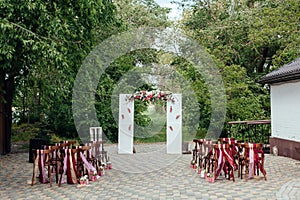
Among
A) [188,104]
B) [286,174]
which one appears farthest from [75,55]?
[188,104]

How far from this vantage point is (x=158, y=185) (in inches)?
258

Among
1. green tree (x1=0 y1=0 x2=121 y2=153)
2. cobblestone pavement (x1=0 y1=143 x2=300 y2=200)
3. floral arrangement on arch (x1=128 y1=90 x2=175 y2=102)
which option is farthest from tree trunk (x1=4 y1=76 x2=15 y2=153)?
floral arrangement on arch (x1=128 y1=90 x2=175 y2=102)

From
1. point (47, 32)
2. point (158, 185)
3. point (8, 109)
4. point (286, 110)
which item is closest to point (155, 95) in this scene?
point (286, 110)

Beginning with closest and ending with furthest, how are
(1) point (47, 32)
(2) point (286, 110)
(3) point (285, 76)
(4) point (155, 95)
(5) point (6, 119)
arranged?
1. (1) point (47, 32)
2. (3) point (285, 76)
3. (2) point (286, 110)
4. (5) point (6, 119)
5. (4) point (155, 95)

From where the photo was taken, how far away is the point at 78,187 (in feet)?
21.0

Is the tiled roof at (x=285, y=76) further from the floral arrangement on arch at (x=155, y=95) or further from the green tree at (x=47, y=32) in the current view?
the green tree at (x=47, y=32)

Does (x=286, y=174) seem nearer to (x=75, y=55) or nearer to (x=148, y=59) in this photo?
(x=75, y=55)

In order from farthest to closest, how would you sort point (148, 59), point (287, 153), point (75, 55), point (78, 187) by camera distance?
point (148, 59)
point (287, 153)
point (75, 55)
point (78, 187)

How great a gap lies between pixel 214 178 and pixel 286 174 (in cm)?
181

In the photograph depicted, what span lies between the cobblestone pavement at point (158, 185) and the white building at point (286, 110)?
95 centimetres

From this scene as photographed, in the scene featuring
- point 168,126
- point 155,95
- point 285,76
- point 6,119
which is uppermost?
point 285,76

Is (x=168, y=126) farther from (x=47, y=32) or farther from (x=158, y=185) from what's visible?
A: (x=47, y=32)

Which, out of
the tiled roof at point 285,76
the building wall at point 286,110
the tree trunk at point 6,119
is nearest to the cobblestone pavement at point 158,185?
the building wall at point 286,110

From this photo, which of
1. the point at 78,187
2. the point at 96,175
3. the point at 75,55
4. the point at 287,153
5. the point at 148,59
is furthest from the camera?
the point at 148,59
